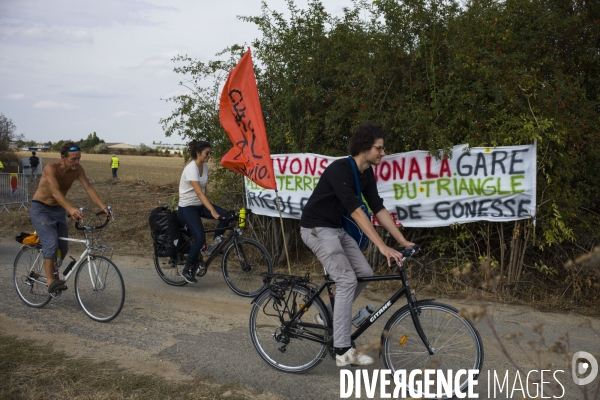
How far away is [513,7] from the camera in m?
7.84

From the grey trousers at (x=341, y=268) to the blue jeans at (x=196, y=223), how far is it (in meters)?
3.10

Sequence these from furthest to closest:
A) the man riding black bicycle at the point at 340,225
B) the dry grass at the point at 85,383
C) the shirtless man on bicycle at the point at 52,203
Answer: the shirtless man on bicycle at the point at 52,203, the man riding black bicycle at the point at 340,225, the dry grass at the point at 85,383

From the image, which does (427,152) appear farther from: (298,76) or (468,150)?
(298,76)

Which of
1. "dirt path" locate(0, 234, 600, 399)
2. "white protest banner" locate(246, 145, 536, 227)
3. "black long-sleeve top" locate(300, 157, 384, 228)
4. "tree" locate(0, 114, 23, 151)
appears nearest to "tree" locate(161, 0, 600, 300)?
"white protest banner" locate(246, 145, 536, 227)

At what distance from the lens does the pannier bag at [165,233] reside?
7.84 metres

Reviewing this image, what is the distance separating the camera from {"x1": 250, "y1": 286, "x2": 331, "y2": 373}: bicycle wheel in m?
4.82

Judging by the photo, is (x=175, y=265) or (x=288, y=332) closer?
(x=288, y=332)

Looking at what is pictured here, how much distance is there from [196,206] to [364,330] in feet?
12.2

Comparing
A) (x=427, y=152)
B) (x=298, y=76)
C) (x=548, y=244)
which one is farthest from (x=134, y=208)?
(x=548, y=244)

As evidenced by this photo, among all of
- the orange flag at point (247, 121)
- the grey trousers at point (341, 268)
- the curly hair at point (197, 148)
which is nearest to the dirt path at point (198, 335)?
the grey trousers at point (341, 268)

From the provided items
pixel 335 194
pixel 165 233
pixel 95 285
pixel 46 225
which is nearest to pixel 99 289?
pixel 95 285

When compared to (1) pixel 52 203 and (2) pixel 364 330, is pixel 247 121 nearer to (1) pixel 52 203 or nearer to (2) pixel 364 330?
(1) pixel 52 203

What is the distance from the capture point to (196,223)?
7.69 m

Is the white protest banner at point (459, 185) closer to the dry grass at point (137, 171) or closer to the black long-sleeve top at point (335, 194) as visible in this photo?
the black long-sleeve top at point (335, 194)
